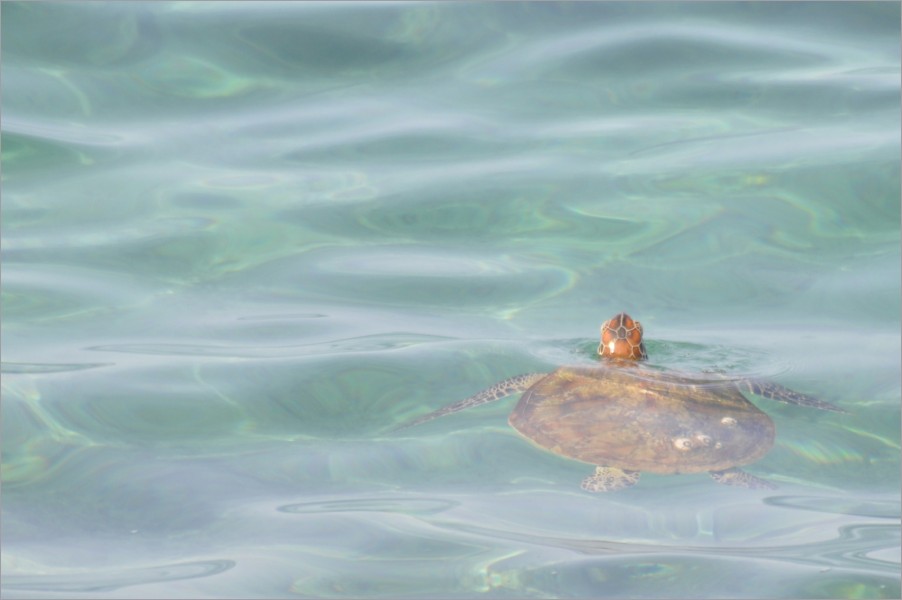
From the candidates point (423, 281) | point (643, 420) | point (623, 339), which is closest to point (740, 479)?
point (643, 420)

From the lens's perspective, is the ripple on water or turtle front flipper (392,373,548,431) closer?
the ripple on water

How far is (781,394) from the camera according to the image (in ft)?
22.4

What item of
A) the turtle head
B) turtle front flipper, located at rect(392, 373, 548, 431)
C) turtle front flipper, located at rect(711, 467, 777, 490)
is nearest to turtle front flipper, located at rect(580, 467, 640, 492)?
turtle front flipper, located at rect(711, 467, 777, 490)

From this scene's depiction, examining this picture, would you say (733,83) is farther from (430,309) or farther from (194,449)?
(194,449)

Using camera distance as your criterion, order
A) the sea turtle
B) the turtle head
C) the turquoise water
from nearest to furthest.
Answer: the turquoise water → the sea turtle → the turtle head

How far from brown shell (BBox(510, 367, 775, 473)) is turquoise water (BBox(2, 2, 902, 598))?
15 centimetres

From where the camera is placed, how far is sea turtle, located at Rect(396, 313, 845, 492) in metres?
6.06

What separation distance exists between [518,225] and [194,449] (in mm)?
3707

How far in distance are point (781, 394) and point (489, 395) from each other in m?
1.69

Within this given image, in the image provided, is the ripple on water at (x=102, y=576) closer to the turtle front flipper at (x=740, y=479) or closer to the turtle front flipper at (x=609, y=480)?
the turtle front flipper at (x=609, y=480)

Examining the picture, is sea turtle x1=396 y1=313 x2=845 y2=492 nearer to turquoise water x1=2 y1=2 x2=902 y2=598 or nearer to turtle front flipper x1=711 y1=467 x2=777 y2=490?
turtle front flipper x1=711 y1=467 x2=777 y2=490

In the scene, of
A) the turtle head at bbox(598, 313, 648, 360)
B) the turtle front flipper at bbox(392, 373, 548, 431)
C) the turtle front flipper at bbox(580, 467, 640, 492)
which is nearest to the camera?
the turtle front flipper at bbox(580, 467, 640, 492)

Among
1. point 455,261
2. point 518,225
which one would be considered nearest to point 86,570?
point 455,261

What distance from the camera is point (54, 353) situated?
7.39 m
